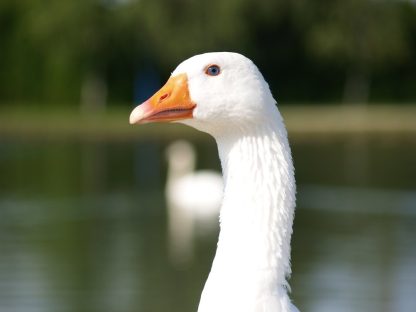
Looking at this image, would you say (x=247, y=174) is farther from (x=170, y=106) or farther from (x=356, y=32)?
(x=356, y=32)

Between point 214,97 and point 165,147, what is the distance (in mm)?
33261

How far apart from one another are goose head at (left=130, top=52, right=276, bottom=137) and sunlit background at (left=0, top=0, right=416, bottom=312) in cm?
933

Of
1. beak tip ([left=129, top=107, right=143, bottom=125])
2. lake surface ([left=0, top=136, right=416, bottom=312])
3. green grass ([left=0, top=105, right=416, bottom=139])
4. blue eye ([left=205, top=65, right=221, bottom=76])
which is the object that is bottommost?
lake surface ([left=0, top=136, right=416, bottom=312])

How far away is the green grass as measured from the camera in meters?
40.9

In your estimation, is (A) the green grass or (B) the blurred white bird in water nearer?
(B) the blurred white bird in water

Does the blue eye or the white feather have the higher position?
the blue eye

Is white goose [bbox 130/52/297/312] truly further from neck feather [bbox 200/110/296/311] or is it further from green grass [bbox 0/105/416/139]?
green grass [bbox 0/105/416/139]

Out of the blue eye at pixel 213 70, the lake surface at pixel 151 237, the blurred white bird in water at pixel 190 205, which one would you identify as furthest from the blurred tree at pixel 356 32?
the blue eye at pixel 213 70

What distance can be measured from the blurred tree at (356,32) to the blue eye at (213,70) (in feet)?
153

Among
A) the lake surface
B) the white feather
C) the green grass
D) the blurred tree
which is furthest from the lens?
the blurred tree

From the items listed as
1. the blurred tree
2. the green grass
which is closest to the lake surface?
the green grass

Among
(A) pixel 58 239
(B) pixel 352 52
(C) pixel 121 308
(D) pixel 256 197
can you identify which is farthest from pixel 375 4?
(D) pixel 256 197

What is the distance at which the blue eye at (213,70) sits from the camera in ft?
14.6

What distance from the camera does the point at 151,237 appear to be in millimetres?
19469
